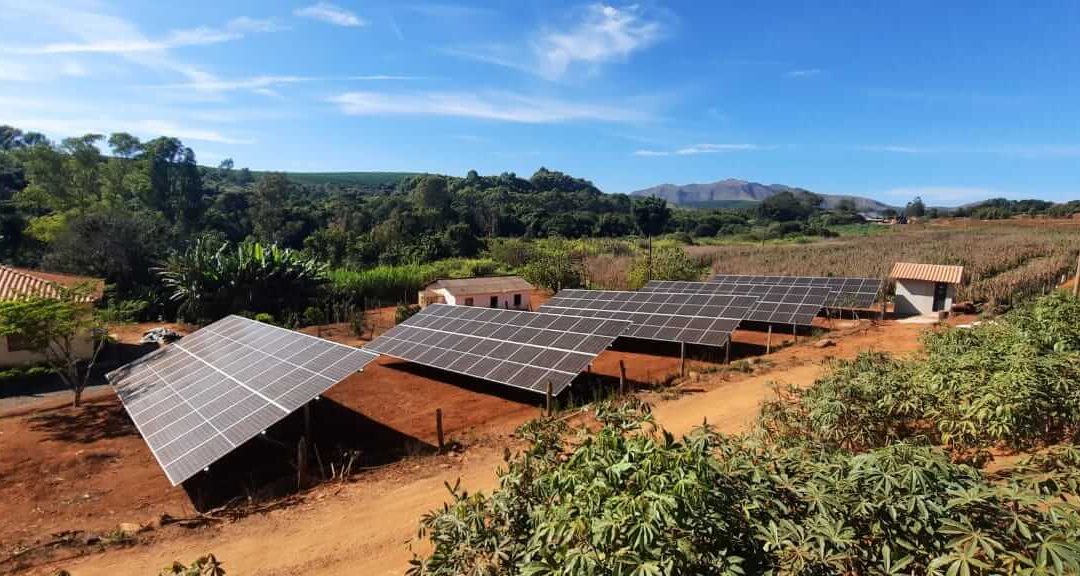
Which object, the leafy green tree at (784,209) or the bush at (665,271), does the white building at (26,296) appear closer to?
the bush at (665,271)

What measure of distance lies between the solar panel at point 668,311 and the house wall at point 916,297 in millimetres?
8668

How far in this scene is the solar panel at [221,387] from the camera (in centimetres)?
903

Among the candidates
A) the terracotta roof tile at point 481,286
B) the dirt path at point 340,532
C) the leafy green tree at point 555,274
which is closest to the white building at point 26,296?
the dirt path at point 340,532

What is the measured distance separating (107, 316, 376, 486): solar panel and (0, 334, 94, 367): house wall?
5.86 m

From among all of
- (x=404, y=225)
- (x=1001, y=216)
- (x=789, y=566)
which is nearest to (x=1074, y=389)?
(x=789, y=566)

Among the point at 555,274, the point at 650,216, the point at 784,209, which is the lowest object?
the point at 555,274

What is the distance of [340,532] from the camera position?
7844mm

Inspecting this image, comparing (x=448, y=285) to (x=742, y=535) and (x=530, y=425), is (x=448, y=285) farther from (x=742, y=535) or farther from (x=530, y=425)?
(x=742, y=535)

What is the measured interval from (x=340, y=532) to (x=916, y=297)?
27010mm

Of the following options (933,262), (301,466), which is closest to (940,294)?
(933,262)

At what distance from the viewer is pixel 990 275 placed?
2897 centimetres

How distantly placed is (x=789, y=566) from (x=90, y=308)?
18.9 m

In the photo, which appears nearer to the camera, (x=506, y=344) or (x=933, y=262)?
(x=506, y=344)

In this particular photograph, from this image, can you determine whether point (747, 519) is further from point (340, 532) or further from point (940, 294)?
point (940, 294)
